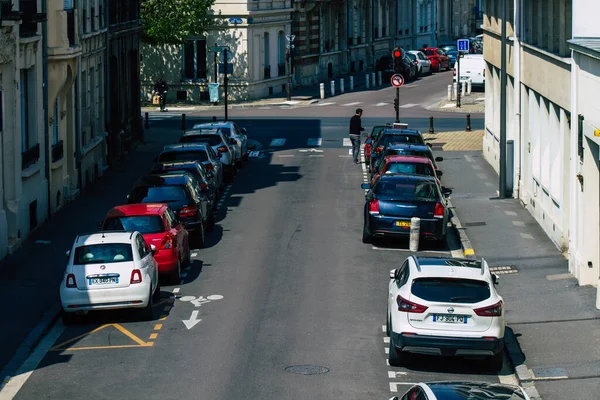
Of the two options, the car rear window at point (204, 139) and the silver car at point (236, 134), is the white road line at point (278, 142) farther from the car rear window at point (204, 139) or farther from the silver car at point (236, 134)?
the car rear window at point (204, 139)

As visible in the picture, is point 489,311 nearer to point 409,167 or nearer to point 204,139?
point 409,167

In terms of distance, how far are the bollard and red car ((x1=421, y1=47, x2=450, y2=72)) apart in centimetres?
6172

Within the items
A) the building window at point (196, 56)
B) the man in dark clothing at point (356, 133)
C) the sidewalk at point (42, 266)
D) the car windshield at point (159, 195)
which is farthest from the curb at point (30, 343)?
the building window at point (196, 56)

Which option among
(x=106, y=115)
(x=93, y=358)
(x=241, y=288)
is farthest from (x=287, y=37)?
(x=93, y=358)

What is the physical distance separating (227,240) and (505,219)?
727cm

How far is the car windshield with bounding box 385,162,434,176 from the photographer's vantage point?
33000mm

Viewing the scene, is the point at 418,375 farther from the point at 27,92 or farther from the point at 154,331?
the point at 27,92

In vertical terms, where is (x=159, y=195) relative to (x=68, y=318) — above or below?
above

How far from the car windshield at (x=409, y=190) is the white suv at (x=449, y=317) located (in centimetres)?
1027

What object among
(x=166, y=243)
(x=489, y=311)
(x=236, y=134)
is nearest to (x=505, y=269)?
(x=166, y=243)

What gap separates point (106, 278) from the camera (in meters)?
21.7

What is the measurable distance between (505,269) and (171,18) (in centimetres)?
4154

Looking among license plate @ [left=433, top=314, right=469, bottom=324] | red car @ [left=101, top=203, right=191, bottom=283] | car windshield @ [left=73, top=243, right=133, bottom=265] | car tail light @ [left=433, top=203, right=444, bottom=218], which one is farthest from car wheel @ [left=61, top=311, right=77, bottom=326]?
car tail light @ [left=433, top=203, right=444, bottom=218]

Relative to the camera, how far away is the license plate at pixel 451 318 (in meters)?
18.5
